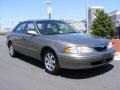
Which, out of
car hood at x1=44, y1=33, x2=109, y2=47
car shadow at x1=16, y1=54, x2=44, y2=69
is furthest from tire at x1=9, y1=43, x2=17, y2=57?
car hood at x1=44, y1=33, x2=109, y2=47

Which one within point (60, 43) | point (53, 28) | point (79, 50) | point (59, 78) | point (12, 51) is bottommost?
point (59, 78)

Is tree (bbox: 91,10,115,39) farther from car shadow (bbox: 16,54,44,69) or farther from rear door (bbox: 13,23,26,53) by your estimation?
rear door (bbox: 13,23,26,53)

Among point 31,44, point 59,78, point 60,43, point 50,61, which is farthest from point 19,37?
point 59,78

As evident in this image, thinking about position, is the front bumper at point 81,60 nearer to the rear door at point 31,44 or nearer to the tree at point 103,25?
the rear door at point 31,44

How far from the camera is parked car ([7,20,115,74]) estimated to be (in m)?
6.52

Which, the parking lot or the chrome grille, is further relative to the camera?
the chrome grille

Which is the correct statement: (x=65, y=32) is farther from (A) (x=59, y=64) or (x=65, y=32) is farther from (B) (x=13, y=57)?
(B) (x=13, y=57)

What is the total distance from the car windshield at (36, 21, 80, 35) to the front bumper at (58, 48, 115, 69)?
1.51 meters

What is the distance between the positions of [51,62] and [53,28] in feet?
4.69

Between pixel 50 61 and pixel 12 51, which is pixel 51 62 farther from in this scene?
pixel 12 51

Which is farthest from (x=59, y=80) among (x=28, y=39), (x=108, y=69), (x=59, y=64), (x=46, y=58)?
(x=28, y=39)

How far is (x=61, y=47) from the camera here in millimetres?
6762

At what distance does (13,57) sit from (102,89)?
17.4 feet

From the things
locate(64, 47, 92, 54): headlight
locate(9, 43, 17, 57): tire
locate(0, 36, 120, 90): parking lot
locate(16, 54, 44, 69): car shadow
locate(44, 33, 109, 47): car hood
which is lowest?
locate(0, 36, 120, 90): parking lot
